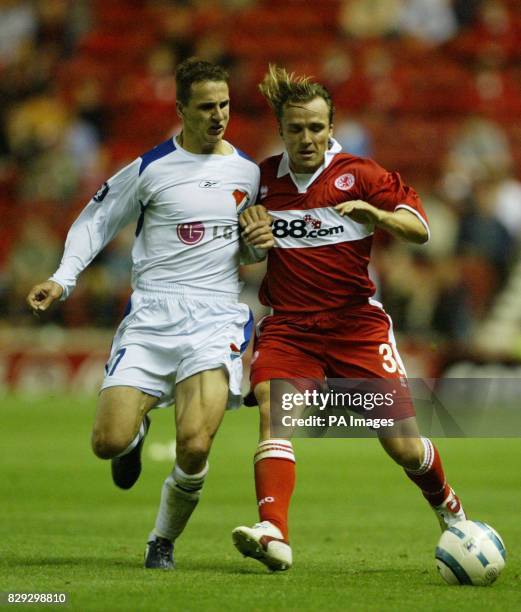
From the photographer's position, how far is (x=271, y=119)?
750 inches

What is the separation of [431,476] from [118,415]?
1.53 metres

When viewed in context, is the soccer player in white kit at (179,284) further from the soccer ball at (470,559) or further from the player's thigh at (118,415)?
the soccer ball at (470,559)

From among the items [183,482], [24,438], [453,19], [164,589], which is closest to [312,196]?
[183,482]

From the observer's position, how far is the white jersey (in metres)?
6.54

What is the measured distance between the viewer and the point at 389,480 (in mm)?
10617

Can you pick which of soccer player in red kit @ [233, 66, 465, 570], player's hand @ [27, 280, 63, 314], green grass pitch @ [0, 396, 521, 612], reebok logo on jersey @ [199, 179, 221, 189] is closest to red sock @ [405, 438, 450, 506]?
soccer player in red kit @ [233, 66, 465, 570]

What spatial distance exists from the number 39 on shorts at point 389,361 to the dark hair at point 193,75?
1.51 m

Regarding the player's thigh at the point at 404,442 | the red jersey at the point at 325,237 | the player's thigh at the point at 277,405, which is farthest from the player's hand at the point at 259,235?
the player's thigh at the point at 404,442

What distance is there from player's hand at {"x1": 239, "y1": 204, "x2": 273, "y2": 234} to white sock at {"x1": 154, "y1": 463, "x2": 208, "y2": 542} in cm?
116

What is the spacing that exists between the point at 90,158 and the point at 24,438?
7.13 meters

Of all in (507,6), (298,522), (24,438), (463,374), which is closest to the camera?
(298,522)

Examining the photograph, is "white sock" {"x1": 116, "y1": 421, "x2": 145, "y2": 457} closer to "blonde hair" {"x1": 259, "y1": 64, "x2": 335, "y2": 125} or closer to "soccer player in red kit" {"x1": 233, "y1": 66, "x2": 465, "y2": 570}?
"soccer player in red kit" {"x1": 233, "y1": 66, "x2": 465, "y2": 570}

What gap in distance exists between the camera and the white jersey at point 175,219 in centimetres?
654

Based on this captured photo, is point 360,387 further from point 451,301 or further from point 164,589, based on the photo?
point 451,301
